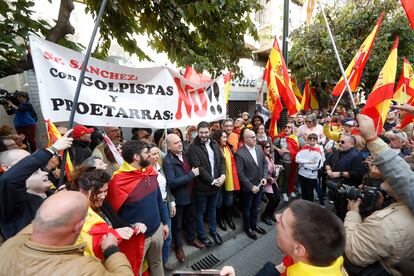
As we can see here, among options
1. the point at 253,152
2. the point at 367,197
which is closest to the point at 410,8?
the point at 367,197

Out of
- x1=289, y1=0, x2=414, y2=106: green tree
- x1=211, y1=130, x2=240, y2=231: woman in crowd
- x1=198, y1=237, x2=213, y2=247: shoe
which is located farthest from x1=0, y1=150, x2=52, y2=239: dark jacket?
x1=289, y1=0, x2=414, y2=106: green tree

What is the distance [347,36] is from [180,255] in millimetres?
11934

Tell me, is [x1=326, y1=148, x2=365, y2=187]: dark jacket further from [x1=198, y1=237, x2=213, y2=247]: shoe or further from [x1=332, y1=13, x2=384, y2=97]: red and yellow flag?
[x1=198, y1=237, x2=213, y2=247]: shoe

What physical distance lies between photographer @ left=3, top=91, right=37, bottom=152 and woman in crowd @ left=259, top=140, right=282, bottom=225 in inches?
198

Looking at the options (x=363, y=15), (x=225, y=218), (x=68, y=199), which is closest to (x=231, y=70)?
(x=225, y=218)

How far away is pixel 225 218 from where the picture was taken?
480 centimetres

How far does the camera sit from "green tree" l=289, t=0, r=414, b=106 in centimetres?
1112

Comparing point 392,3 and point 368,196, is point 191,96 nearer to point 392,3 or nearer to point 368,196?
point 368,196

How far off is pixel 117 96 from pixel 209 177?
1771 mm

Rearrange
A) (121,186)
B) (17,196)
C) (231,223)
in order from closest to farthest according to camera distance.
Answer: (17,196) < (121,186) < (231,223)

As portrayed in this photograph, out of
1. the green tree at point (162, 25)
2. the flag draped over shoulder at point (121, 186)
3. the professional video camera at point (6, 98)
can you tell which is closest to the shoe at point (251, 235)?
the flag draped over shoulder at point (121, 186)

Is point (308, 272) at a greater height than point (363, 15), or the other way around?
point (363, 15)

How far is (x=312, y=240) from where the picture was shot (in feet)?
4.47

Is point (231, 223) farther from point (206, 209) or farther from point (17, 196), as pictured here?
point (17, 196)
